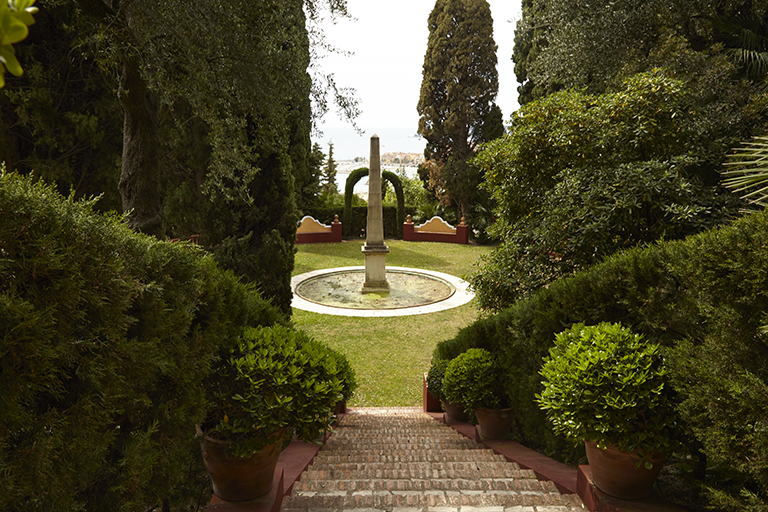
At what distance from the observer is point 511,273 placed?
668cm

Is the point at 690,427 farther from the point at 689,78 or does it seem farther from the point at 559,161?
the point at 689,78

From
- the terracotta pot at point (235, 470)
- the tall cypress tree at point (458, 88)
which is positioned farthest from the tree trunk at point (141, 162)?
the tall cypress tree at point (458, 88)

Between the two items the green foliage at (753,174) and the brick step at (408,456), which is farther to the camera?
the brick step at (408,456)

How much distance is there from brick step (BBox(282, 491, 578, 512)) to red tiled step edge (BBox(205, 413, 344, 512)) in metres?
0.12

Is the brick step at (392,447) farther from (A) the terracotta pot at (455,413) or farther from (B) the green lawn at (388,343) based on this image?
(B) the green lawn at (388,343)

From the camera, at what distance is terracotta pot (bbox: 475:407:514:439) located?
548cm

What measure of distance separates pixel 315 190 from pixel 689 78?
19992 millimetres

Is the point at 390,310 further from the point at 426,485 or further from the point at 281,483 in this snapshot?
the point at 281,483

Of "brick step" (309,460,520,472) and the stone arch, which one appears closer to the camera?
"brick step" (309,460,520,472)

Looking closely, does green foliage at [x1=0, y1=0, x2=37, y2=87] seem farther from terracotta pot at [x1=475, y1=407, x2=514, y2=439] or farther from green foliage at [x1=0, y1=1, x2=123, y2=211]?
green foliage at [x1=0, y1=1, x2=123, y2=211]

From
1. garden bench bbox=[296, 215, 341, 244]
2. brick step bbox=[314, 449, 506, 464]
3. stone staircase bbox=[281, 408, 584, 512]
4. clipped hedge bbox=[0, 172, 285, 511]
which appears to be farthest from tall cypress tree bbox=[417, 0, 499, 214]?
clipped hedge bbox=[0, 172, 285, 511]

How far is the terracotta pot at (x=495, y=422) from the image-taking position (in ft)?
18.0

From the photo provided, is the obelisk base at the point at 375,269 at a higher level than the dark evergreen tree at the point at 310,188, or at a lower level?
lower

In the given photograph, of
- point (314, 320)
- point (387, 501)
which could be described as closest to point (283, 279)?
point (314, 320)
